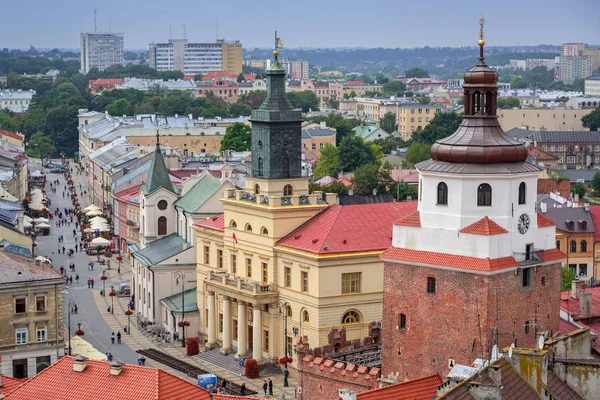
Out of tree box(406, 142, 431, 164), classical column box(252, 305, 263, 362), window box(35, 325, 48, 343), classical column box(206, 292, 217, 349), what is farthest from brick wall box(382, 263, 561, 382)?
tree box(406, 142, 431, 164)

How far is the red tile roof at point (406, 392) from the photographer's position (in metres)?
53.1

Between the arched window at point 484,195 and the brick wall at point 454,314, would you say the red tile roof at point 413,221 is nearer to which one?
the brick wall at point 454,314

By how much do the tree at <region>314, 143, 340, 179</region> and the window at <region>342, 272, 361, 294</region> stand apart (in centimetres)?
8492

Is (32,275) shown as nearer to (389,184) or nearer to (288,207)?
(288,207)

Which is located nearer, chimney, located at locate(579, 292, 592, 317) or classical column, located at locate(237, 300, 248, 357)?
chimney, located at locate(579, 292, 592, 317)

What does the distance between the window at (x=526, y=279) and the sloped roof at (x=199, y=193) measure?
4513cm

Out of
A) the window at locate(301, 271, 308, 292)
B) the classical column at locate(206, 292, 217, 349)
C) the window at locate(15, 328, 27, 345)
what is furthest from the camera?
the classical column at locate(206, 292, 217, 349)

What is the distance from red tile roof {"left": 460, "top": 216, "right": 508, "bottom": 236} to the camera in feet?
187

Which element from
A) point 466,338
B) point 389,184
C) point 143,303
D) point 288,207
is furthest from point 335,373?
point 389,184

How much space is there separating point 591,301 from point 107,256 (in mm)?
71609

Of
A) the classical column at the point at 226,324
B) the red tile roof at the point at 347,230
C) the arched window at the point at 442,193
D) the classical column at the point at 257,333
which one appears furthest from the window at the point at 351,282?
the arched window at the point at 442,193

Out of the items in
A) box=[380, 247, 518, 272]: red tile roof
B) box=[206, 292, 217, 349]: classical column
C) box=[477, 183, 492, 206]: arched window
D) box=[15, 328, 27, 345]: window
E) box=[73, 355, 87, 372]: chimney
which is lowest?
box=[206, 292, 217, 349]: classical column

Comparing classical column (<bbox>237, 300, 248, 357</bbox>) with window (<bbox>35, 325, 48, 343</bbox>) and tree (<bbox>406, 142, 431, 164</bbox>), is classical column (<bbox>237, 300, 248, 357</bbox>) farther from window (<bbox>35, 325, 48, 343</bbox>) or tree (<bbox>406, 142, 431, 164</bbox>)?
tree (<bbox>406, 142, 431, 164</bbox>)

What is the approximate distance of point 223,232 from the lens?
92.2 metres
